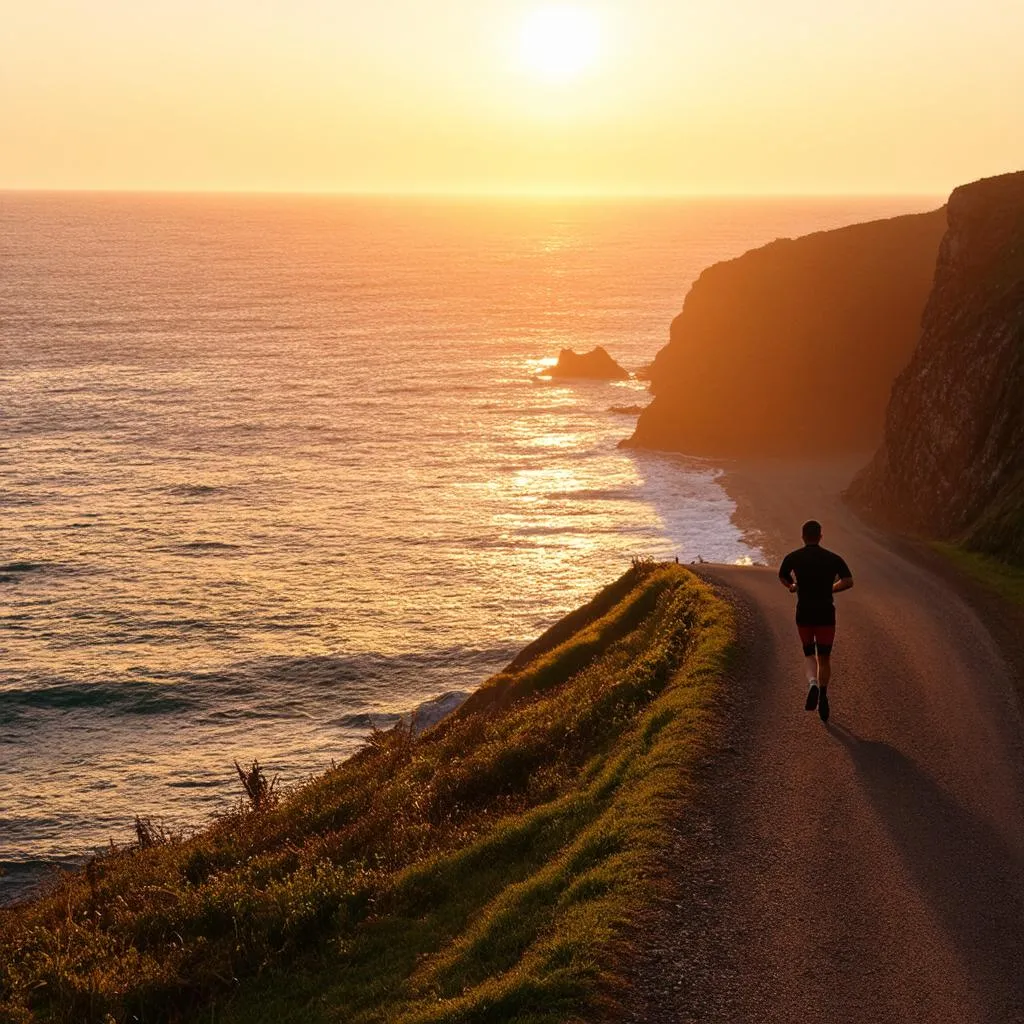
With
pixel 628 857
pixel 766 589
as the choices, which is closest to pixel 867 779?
pixel 628 857

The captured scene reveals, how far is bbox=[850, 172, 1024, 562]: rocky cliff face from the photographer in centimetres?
4481

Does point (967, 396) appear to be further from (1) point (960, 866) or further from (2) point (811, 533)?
(1) point (960, 866)

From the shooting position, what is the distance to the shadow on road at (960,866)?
12625 mm

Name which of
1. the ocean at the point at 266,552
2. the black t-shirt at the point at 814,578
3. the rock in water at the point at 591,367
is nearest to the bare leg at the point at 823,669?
the black t-shirt at the point at 814,578

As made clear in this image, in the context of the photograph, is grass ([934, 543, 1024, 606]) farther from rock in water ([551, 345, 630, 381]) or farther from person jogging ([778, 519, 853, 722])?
rock in water ([551, 345, 630, 381])

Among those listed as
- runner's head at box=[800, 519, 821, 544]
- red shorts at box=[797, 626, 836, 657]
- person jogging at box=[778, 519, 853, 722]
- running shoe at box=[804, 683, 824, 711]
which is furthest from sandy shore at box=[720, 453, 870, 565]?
runner's head at box=[800, 519, 821, 544]

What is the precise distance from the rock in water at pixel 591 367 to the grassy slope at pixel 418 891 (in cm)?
10360

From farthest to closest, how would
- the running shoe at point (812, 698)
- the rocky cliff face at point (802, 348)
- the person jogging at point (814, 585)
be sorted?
1. the rocky cliff face at point (802, 348)
2. the running shoe at point (812, 698)
3. the person jogging at point (814, 585)

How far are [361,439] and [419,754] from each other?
72671mm

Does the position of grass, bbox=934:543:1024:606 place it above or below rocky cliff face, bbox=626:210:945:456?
below

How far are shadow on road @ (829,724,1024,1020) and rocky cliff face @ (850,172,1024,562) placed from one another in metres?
21.9

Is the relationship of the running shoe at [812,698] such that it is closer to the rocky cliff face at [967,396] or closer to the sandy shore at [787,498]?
the rocky cliff face at [967,396]

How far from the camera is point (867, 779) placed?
57.5ft

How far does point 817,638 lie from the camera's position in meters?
18.7
